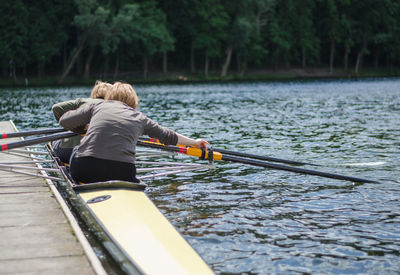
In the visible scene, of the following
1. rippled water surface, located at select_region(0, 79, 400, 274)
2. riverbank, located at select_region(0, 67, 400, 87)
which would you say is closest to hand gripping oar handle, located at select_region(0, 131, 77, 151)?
rippled water surface, located at select_region(0, 79, 400, 274)

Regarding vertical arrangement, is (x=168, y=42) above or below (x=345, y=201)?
above

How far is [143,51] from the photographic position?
7250 cm

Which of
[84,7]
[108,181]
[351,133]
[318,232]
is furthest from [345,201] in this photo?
[84,7]

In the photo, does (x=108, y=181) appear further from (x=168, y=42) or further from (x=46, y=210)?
(x=168, y=42)

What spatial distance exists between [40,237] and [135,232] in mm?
1075

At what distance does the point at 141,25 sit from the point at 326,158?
61652mm

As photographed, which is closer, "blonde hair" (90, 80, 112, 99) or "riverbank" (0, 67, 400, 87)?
"blonde hair" (90, 80, 112, 99)

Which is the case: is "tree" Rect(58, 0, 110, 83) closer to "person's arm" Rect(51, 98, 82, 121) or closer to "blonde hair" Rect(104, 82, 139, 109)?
"person's arm" Rect(51, 98, 82, 121)

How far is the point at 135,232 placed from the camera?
520 centimetres

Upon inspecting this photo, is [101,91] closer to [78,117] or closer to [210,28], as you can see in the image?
[78,117]

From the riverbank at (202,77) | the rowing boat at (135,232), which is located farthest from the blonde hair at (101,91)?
the riverbank at (202,77)

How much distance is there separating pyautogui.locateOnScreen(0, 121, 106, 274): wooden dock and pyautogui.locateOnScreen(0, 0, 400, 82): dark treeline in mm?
56189

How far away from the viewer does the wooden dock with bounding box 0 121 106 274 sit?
4.61 meters

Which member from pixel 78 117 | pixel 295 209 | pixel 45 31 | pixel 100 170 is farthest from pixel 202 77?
Answer: pixel 100 170
